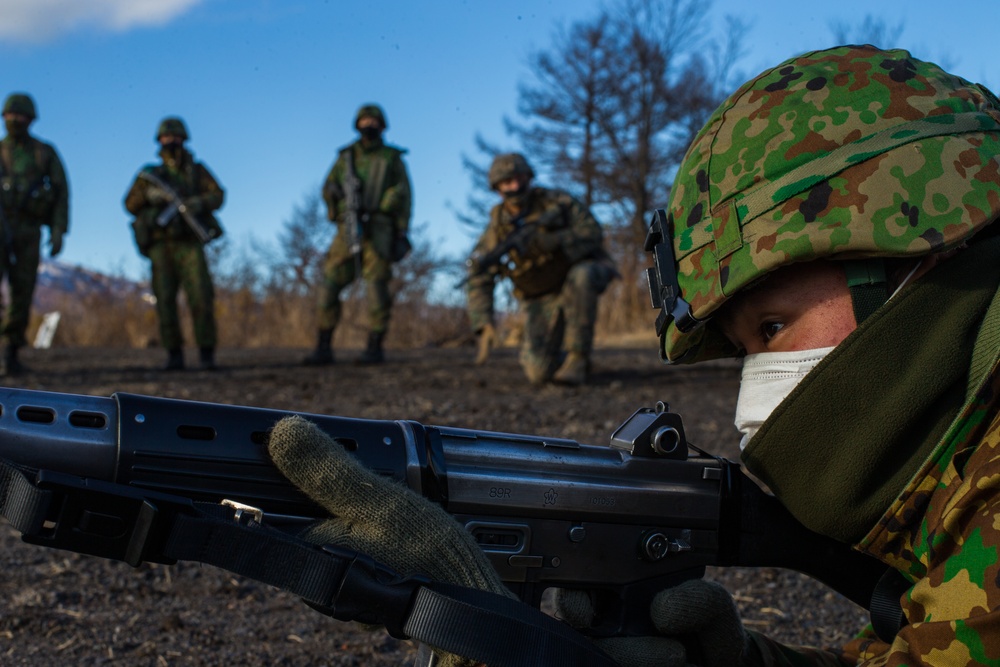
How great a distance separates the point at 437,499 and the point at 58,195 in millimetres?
11382

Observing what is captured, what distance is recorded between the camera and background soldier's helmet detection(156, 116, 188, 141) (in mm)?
11523

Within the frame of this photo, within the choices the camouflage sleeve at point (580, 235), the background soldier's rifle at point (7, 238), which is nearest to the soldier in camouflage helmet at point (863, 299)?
the camouflage sleeve at point (580, 235)

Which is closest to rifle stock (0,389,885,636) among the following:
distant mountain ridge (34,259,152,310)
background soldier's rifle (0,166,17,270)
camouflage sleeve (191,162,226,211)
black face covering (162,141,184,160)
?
camouflage sleeve (191,162,226,211)

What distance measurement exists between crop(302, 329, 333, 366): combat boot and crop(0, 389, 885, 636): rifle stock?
10.1 meters

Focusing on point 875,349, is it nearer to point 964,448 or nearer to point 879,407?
point 879,407

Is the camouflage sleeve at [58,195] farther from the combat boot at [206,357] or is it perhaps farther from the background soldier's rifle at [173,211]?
the combat boot at [206,357]

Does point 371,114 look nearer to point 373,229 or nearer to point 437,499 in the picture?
point 373,229

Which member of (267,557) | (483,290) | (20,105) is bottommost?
(267,557)

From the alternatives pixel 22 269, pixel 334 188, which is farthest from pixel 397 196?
pixel 22 269

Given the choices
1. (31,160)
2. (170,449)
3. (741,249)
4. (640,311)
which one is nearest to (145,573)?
(170,449)

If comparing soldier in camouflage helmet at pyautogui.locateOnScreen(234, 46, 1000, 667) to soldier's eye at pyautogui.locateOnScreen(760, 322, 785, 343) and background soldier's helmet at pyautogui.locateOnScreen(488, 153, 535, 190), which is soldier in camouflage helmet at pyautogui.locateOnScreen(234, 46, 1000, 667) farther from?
background soldier's helmet at pyautogui.locateOnScreen(488, 153, 535, 190)

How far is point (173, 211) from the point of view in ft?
36.9

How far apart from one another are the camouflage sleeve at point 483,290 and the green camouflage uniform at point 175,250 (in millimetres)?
3175

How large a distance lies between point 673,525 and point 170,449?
3.73 ft
